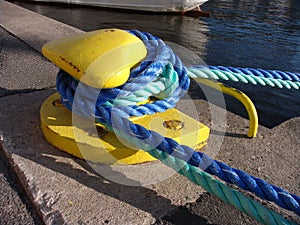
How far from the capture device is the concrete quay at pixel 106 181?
105 cm

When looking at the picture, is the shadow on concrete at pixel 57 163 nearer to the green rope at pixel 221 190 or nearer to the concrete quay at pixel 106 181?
the concrete quay at pixel 106 181

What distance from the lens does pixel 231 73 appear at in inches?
60.7

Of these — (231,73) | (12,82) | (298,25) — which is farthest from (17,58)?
(298,25)

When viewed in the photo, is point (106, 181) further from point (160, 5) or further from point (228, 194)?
point (160, 5)

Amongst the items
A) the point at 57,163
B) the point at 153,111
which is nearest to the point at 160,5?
the point at 153,111

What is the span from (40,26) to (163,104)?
2441 millimetres

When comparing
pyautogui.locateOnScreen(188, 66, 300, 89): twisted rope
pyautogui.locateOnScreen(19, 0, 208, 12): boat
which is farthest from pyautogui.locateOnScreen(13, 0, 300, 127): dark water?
pyautogui.locateOnScreen(188, 66, 300, 89): twisted rope

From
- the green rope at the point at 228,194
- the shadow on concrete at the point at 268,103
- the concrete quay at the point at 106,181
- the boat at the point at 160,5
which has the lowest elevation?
the boat at the point at 160,5

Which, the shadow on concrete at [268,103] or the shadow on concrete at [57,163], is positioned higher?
the shadow on concrete at [57,163]

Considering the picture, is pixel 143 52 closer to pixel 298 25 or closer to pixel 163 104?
pixel 163 104

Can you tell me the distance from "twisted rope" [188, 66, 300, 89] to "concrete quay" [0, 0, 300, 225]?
21 centimetres

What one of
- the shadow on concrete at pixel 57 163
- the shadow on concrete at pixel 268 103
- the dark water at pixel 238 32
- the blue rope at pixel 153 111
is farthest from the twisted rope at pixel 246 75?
the dark water at pixel 238 32

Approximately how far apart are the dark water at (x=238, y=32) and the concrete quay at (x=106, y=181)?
2.98 ft

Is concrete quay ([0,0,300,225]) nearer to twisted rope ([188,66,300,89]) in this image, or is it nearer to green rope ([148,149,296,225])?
green rope ([148,149,296,225])
